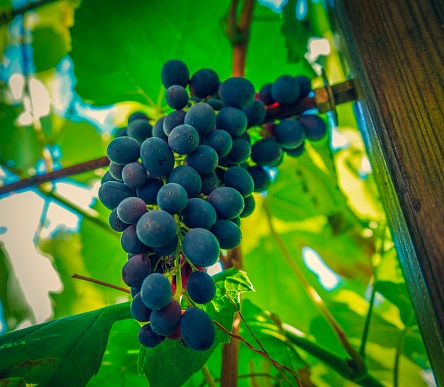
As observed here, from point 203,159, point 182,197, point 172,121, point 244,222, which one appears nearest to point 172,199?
point 182,197

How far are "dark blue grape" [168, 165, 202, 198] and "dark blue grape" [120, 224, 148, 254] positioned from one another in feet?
0.34

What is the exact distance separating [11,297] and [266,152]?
1092 mm

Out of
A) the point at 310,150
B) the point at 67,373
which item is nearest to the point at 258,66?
the point at 310,150

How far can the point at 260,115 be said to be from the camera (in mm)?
925

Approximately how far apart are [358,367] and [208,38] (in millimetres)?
1055

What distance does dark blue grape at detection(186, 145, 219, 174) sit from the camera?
725 millimetres

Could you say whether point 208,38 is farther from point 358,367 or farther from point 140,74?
point 358,367

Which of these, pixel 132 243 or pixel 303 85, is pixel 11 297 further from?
pixel 303 85

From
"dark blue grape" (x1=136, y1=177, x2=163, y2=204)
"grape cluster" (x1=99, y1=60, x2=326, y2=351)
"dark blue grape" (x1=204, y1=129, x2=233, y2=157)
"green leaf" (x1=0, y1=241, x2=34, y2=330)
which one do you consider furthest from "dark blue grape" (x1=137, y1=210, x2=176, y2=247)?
"green leaf" (x1=0, y1=241, x2=34, y2=330)

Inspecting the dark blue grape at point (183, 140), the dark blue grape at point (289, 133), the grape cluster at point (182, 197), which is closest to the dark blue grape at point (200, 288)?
the grape cluster at point (182, 197)

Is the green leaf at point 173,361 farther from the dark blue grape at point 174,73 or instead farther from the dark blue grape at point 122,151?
the dark blue grape at point 174,73

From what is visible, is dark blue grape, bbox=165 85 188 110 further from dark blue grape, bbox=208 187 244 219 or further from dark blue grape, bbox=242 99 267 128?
dark blue grape, bbox=208 187 244 219

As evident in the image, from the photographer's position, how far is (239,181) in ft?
2.51

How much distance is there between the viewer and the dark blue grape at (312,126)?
1.00 meters
